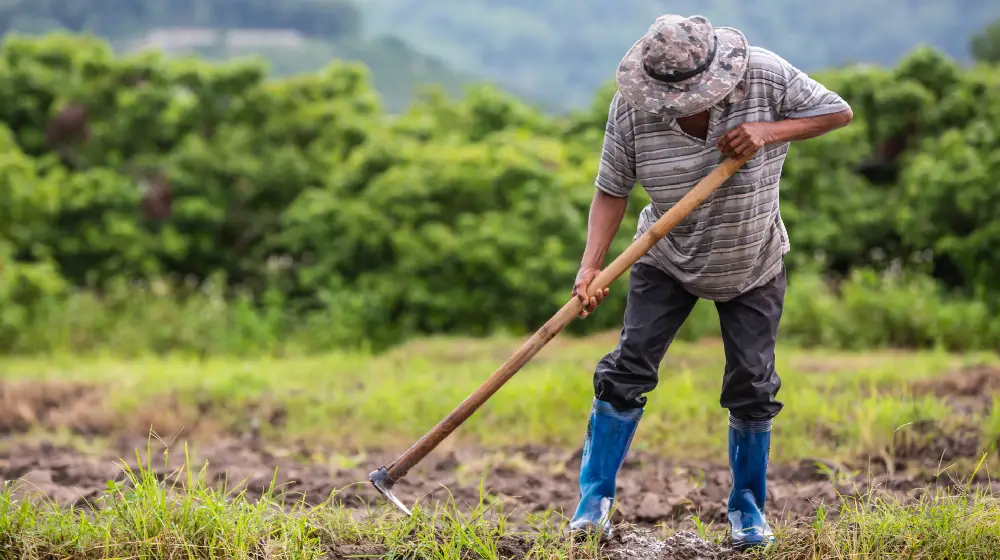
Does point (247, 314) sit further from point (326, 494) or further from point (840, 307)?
point (326, 494)

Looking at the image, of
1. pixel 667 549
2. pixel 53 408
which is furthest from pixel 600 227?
pixel 53 408

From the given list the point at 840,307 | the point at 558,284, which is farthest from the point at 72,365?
the point at 840,307

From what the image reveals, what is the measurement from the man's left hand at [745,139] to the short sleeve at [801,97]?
0.15m

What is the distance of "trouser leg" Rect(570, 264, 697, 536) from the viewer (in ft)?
12.3

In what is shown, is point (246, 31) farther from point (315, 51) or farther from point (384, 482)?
point (384, 482)

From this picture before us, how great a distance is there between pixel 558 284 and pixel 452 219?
1.58 m

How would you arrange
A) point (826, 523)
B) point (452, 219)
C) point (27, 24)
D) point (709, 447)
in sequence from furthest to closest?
point (27, 24), point (452, 219), point (709, 447), point (826, 523)

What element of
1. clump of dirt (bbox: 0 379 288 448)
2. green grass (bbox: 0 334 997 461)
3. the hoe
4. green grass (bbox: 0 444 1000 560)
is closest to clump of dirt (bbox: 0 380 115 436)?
clump of dirt (bbox: 0 379 288 448)

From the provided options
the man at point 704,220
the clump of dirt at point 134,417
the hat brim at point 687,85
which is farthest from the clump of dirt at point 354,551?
the clump of dirt at point 134,417

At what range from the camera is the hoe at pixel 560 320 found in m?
3.42

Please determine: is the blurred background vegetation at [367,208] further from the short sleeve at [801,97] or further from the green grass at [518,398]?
the short sleeve at [801,97]

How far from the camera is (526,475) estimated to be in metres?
5.55

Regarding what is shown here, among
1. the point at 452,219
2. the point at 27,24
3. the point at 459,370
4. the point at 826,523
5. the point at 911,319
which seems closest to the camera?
the point at 826,523

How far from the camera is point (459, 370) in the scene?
27.9 feet
